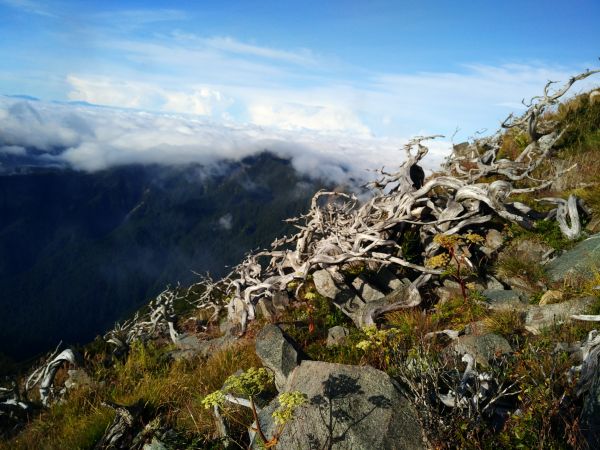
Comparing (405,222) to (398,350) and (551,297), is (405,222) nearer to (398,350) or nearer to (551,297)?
(551,297)

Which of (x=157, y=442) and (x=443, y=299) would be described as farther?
(x=443, y=299)

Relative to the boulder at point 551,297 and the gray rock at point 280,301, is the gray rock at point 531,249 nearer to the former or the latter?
the boulder at point 551,297

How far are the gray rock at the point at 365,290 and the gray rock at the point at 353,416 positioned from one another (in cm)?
445

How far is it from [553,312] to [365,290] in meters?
3.88

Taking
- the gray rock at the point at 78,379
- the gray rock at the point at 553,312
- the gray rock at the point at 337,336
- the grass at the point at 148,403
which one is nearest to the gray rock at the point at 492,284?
the gray rock at the point at 553,312

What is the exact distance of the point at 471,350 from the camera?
5.46 metres

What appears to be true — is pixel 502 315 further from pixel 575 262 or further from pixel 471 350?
pixel 575 262

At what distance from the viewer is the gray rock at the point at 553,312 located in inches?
235

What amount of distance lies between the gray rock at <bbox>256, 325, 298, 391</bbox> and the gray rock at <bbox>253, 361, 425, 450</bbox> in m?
1.15

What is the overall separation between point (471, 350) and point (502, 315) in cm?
121

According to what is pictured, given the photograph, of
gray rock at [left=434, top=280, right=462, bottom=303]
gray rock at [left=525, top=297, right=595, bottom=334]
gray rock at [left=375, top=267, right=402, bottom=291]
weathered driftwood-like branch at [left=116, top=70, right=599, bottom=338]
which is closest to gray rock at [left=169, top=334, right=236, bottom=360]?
weathered driftwood-like branch at [left=116, top=70, right=599, bottom=338]

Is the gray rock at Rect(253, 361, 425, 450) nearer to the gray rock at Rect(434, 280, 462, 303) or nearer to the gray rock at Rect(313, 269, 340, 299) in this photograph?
the gray rock at Rect(434, 280, 462, 303)

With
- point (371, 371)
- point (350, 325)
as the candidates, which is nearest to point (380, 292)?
point (350, 325)

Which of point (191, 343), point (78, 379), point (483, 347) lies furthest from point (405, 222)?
point (78, 379)
